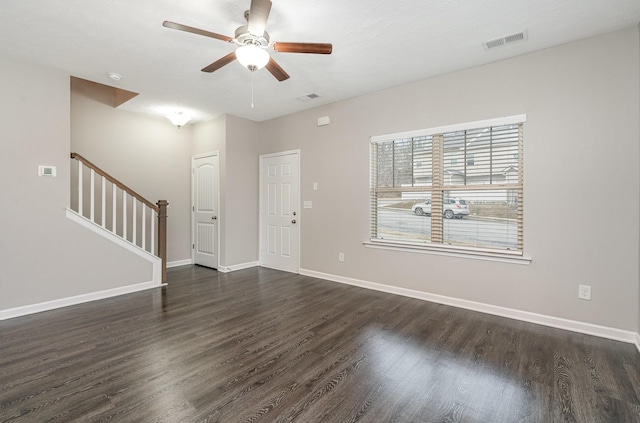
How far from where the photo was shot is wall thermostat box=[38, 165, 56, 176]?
3396 millimetres

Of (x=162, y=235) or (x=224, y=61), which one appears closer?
(x=224, y=61)

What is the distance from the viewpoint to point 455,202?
3.61 metres

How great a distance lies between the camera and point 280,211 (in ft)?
17.9

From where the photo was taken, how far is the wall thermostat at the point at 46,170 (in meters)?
3.40

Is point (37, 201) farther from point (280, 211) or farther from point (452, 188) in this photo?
point (452, 188)

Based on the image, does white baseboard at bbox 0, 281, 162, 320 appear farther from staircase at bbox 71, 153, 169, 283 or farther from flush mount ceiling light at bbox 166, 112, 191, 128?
flush mount ceiling light at bbox 166, 112, 191, 128

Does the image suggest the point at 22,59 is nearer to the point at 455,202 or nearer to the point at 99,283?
the point at 99,283

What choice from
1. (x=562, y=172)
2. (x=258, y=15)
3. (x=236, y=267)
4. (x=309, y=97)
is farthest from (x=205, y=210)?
(x=562, y=172)

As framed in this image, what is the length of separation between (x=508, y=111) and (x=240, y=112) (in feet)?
13.0

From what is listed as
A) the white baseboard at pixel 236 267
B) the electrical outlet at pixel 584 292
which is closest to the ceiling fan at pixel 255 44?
the electrical outlet at pixel 584 292

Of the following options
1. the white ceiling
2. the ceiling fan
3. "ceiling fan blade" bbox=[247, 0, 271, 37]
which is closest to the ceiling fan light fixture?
the ceiling fan

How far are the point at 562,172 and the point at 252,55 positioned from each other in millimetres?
3096

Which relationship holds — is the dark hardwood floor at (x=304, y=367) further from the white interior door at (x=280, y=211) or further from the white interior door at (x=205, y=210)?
the white interior door at (x=205, y=210)

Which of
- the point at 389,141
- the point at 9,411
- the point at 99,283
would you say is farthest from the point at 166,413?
the point at 389,141
